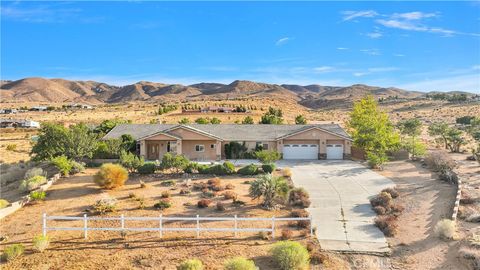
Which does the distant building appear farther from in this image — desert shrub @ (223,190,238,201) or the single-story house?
desert shrub @ (223,190,238,201)

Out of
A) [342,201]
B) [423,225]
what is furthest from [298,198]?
[423,225]

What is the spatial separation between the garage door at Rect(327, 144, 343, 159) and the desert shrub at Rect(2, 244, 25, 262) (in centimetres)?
3367

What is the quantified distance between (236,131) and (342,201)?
23.1 meters

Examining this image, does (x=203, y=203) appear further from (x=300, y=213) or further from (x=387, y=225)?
(x=387, y=225)

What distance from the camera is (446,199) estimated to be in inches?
984

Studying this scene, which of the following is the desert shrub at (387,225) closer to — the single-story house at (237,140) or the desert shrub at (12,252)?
the desert shrub at (12,252)

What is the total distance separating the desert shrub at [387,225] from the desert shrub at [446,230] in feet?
6.38

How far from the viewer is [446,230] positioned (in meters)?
18.8

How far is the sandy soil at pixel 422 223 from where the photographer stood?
55.1 feet

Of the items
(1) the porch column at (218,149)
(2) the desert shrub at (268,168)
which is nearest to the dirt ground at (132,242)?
(2) the desert shrub at (268,168)

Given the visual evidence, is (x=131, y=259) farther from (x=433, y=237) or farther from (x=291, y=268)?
(x=433, y=237)

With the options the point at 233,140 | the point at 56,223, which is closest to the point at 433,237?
the point at 56,223

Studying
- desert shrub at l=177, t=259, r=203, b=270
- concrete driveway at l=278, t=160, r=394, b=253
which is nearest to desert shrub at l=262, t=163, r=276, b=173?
concrete driveway at l=278, t=160, r=394, b=253

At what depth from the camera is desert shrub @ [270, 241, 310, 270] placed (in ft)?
51.7
